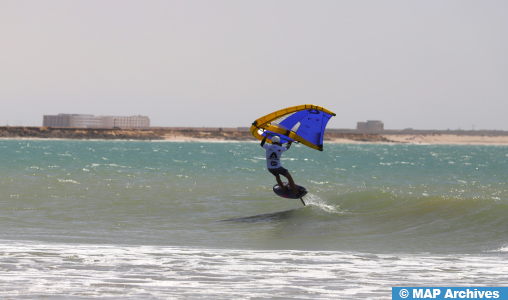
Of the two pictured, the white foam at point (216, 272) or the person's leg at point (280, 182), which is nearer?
the white foam at point (216, 272)

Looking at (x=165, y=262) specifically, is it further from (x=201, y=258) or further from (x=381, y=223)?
(x=381, y=223)

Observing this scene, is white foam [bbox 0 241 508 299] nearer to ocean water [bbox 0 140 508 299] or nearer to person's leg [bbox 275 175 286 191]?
ocean water [bbox 0 140 508 299]

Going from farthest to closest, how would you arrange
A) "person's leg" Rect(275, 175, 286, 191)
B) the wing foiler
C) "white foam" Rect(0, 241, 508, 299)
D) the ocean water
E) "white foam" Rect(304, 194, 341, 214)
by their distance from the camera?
1. "white foam" Rect(304, 194, 341, 214)
2. "person's leg" Rect(275, 175, 286, 191)
3. the wing foiler
4. the ocean water
5. "white foam" Rect(0, 241, 508, 299)

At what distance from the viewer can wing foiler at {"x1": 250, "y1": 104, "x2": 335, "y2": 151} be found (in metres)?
14.4

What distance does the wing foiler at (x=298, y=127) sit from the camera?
14.4 m

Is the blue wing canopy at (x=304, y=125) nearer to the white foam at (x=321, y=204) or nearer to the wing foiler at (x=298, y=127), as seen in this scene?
the wing foiler at (x=298, y=127)

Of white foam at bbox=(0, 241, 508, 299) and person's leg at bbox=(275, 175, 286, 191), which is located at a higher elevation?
person's leg at bbox=(275, 175, 286, 191)

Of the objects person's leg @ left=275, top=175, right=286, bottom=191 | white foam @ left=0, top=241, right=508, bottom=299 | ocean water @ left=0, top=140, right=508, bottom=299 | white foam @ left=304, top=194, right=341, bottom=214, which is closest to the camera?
white foam @ left=0, top=241, right=508, bottom=299

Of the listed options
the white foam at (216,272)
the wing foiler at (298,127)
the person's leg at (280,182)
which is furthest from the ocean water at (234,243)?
the wing foiler at (298,127)

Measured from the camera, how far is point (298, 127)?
575 inches

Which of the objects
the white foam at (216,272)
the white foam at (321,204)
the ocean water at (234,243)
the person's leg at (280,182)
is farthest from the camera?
the white foam at (321,204)

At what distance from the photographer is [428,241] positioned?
12.0 m


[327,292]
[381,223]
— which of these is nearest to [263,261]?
[327,292]

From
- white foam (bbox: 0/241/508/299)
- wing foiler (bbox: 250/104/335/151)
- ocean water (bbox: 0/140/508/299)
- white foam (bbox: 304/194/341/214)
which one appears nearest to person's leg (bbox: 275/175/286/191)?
ocean water (bbox: 0/140/508/299)
